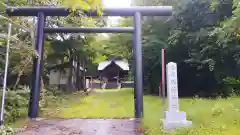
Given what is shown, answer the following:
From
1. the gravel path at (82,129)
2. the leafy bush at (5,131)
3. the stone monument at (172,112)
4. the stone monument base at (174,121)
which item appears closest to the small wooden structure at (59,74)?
the gravel path at (82,129)

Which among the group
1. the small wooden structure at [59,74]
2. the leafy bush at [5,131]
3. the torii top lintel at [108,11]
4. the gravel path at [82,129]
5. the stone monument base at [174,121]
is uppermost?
the torii top lintel at [108,11]

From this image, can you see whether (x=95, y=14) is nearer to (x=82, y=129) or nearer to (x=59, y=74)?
(x=82, y=129)

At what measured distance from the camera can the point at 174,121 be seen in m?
5.49

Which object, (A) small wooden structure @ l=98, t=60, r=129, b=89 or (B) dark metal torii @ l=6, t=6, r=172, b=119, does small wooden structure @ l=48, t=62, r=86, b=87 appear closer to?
(B) dark metal torii @ l=6, t=6, r=172, b=119

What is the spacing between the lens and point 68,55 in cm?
1909

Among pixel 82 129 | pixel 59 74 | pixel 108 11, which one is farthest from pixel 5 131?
pixel 59 74

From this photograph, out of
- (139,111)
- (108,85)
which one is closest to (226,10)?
(139,111)

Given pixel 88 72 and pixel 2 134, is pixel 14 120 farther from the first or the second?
pixel 88 72

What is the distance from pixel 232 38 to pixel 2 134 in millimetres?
9046

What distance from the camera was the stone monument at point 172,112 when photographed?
5.42 meters

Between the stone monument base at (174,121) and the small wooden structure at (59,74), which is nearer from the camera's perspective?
the stone monument base at (174,121)

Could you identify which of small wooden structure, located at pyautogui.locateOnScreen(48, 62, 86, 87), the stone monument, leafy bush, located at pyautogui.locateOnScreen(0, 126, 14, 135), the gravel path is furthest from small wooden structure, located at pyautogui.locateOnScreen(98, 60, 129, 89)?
leafy bush, located at pyautogui.locateOnScreen(0, 126, 14, 135)

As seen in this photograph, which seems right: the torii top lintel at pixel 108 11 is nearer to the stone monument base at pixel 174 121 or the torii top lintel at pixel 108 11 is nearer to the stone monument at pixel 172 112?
the stone monument at pixel 172 112

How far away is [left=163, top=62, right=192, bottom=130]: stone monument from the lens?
542cm
